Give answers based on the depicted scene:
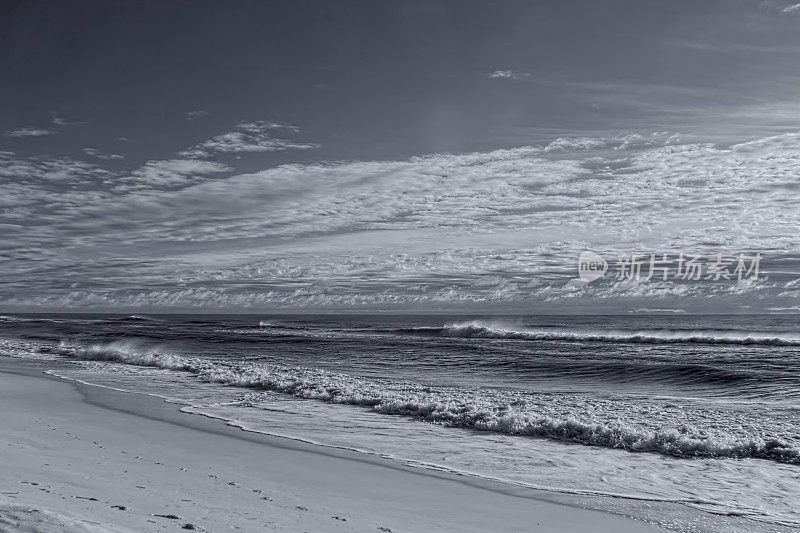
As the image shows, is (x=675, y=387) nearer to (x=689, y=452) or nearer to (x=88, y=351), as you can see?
(x=689, y=452)

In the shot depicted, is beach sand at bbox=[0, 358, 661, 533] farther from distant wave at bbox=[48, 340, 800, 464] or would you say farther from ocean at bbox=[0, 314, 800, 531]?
distant wave at bbox=[48, 340, 800, 464]

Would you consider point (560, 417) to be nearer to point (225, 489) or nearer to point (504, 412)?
point (504, 412)

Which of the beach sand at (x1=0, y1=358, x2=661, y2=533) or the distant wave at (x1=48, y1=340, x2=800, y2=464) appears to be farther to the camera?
the distant wave at (x1=48, y1=340, x2=800, y2=464)

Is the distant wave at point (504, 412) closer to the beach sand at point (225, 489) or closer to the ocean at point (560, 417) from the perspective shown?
the ocean at point (560, 417)

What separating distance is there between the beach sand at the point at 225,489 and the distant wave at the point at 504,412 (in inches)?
175

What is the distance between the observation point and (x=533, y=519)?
23.7 ft

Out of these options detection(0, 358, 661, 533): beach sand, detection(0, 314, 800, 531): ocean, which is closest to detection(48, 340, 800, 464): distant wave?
detection(0, 314, 800, 531): ocean

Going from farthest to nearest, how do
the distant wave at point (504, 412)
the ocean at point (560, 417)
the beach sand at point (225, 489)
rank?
the distant wave at point (504, 412), the ocean at point (560, 417), the beach sand at point (225, 489)

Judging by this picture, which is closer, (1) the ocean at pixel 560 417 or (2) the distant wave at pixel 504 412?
(1) the ocean at pixel 560 417

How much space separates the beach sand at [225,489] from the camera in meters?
5.93

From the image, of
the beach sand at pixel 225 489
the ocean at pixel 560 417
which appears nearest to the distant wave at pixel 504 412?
the ocean at pixel 560 417

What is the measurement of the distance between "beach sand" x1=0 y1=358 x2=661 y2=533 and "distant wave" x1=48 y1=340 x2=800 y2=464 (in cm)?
444

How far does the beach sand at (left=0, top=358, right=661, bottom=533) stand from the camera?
5.93 meters

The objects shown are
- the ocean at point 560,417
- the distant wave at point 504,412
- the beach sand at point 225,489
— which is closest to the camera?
the beach sand at point 225,489
